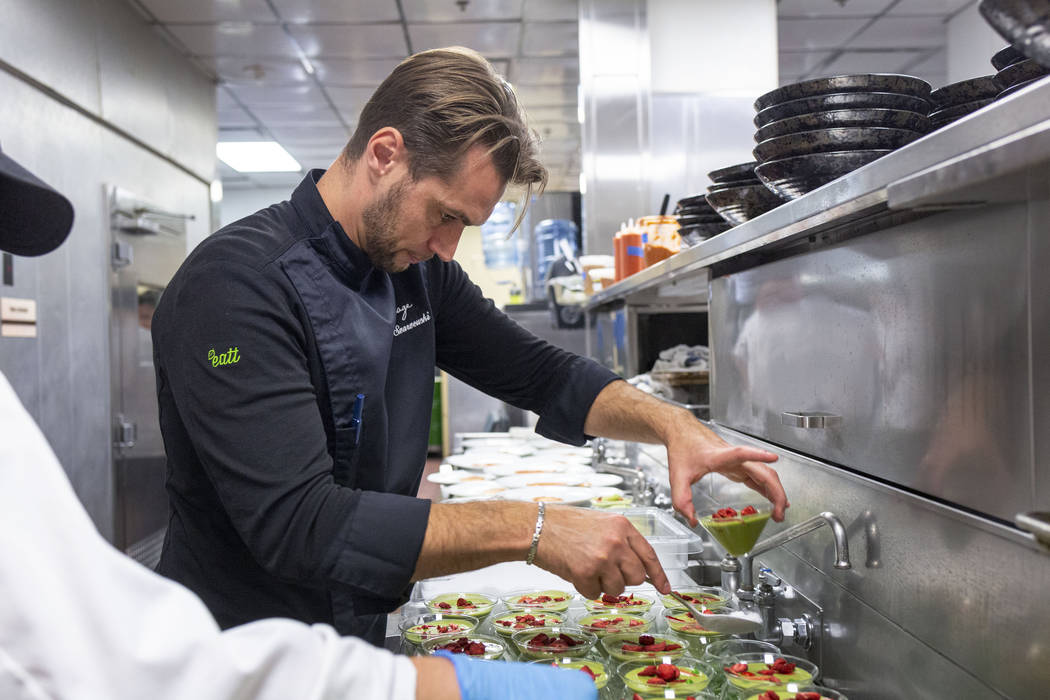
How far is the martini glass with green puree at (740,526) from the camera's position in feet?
5.12

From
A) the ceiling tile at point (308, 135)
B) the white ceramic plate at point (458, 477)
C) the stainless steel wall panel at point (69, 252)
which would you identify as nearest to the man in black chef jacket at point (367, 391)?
the white ceramic plate at point (458, 477)

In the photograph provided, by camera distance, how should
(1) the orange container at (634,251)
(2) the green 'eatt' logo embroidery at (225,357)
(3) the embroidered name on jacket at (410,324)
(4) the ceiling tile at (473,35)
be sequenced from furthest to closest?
1. (4) the ceiling tile at (473,35)
2. (1) the orange container at (634,251)
3. (3) the embroidered name on jacket at (410,324)
4. (2) the green 'eatt' logo embroidery at (225,357)

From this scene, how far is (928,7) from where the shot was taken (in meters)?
5.86

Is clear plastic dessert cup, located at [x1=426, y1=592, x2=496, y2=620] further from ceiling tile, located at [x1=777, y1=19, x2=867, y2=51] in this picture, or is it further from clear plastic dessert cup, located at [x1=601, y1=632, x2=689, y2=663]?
ceiling tile, located at [x1=777, y1=19, x2=867, y2=51]

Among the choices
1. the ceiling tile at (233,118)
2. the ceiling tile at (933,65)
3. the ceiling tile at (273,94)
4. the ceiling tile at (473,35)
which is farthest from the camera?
the ceiling tile at (233,118)

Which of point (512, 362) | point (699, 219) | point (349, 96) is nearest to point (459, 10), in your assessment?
point (349, 96)

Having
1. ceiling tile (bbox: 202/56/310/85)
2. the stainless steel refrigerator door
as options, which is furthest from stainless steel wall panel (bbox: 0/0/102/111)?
ceiling tile (bbox: 202/56/310/85)

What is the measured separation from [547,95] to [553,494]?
5.84 metres

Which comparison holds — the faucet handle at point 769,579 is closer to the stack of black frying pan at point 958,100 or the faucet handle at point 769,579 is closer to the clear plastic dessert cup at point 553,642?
the clear plastic dessert cup at point 553,642

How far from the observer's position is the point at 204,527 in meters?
1.57

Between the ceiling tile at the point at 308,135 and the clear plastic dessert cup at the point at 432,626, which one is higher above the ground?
the ceiling tile at the point at 308,135

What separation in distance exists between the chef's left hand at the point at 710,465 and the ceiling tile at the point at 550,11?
4583 millimetres

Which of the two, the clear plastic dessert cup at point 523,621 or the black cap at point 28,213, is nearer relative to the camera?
the black cap at point 28,213

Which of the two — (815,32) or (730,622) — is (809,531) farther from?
(815,32)
